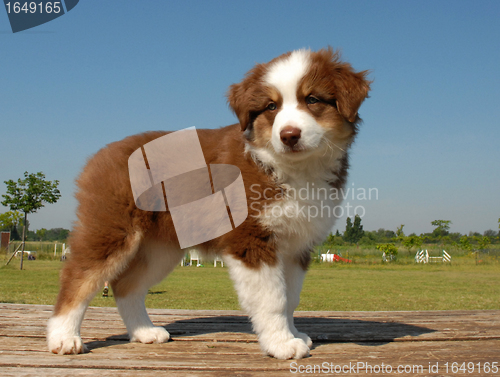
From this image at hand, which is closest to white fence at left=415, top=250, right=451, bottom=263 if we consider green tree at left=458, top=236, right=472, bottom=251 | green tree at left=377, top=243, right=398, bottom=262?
green tree at left=377, top=243, right=398, bottom=262

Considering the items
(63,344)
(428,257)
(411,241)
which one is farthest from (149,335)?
(411,241)

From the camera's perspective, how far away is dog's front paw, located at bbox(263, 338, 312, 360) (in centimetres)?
304

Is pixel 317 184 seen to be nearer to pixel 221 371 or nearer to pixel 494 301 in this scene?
pixel 221 371

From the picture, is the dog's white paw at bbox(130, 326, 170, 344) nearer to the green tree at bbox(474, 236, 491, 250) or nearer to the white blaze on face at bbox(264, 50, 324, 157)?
the white blaze on face at bbox(264, 50, 324, 157)

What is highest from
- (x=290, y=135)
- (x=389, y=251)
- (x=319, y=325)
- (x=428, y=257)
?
(x=290, y=135)

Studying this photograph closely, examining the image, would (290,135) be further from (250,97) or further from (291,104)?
(250,97)

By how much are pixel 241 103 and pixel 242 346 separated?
2022 millimetres

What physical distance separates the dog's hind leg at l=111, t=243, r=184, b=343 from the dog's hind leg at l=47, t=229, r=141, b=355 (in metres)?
0.44

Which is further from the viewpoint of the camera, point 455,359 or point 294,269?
point 294,269

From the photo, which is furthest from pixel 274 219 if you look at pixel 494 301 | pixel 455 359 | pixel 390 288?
pixel 390 288

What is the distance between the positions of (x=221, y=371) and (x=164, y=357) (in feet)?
1.85

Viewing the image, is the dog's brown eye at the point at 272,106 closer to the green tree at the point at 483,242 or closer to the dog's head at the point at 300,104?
the dog's head at the point at 300,104

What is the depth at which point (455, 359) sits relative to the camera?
3.17 metres

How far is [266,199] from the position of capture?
3049mm
